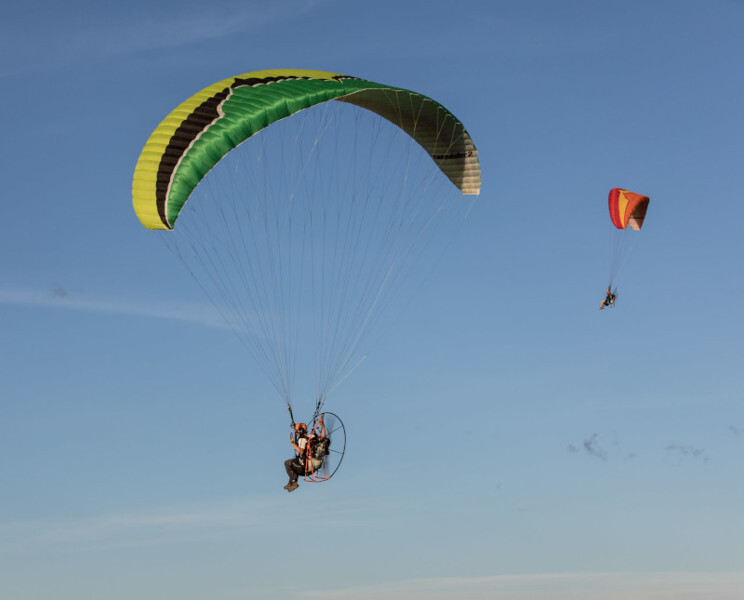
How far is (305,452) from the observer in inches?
1383

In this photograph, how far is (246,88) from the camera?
35.4 m

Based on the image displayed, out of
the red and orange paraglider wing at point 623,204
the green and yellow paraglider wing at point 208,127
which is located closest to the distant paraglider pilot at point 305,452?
the green and yellow paraglider wing at point 208,127

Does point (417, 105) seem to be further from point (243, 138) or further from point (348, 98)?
point (243, 138)

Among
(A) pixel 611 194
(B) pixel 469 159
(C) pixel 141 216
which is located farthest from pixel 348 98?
(A) pixel 611 194

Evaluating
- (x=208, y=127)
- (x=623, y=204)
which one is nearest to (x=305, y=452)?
(x=208, y=127)

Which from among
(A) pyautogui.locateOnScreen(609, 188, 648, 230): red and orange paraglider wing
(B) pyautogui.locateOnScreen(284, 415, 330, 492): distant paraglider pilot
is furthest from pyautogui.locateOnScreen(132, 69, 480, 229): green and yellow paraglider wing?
(A) pyautogui.locateOnScreen(609, 188, 648, 230): red and orange paraglider wing

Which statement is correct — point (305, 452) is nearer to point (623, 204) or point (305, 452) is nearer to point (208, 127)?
point (208, 127)

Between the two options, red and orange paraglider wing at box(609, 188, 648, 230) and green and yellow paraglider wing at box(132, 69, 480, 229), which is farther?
red and orange paraglider wing at box(609, 188, 648, 230)

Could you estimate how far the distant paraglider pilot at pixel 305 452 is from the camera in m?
35.2

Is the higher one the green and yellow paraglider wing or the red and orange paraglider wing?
the red and orange paraglider wing

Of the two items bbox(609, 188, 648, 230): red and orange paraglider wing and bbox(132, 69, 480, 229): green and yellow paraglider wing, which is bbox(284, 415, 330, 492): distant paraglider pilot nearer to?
bbox(132, 69, 480, 229): green and yellow paraglider wing

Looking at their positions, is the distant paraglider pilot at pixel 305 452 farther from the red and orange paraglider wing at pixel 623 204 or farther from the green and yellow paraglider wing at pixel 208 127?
the red and orange paraglider wing at pixel 623 204

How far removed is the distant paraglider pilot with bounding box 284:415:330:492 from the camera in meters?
35.2

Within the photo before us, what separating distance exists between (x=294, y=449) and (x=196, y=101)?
9403 mm
